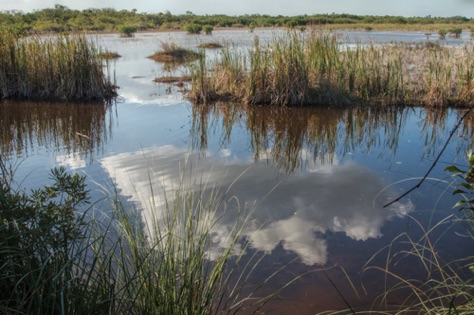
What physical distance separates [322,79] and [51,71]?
5986 mm

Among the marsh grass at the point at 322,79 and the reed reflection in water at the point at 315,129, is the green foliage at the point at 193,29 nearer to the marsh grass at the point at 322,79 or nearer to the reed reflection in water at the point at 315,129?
the marsh grass at the point at 322,79

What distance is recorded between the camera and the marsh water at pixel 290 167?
12.3 feet

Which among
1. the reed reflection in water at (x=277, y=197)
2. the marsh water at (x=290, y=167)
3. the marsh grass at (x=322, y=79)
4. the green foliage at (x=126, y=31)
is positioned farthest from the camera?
the green foliage at (x=126, y=31)

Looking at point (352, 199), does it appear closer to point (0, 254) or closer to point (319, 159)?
point (319, 159)

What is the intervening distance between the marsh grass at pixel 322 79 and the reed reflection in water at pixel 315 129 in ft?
1.09

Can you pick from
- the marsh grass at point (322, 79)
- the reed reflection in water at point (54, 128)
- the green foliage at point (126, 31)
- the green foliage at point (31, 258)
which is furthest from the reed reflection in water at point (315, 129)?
the green foliage at point (126, 31)

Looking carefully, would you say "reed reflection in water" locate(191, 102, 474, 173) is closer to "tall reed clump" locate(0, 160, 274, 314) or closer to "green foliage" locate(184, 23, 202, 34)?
"tall reed clump" locate(0, 160, 274, 314)

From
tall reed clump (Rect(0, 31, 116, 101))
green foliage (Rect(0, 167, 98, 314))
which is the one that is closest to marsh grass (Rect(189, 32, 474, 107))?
tall reed clump (Rect(0, 31, 116, 101))

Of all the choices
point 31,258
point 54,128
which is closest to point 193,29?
point 54,128

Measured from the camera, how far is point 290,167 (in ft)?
19.8

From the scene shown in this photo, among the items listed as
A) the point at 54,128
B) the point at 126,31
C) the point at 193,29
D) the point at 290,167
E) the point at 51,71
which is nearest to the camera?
the point at 290,167

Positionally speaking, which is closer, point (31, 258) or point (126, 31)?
point (31, 258)

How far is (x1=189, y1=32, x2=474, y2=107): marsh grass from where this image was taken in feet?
31.8

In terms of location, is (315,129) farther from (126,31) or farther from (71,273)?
(126,31)
